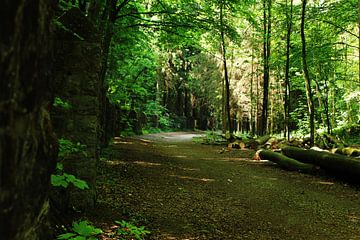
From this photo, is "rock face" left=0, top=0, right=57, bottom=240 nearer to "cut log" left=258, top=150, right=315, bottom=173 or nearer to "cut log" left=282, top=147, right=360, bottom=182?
"cut log" left=282, top=147, right=360, bottom=182

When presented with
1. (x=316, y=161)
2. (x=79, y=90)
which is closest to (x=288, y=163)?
(x=316, y=161)

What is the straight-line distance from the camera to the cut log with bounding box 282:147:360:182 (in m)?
8.72

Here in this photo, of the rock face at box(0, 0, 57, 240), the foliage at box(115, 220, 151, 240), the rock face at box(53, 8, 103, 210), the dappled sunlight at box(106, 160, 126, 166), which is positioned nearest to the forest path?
the dappled sunlight at box(106, 160, 126, 166)

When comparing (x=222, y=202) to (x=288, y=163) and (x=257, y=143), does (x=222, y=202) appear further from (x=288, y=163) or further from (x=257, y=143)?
(x=257, y=143)

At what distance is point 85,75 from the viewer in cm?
526

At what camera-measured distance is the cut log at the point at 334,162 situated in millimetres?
8719

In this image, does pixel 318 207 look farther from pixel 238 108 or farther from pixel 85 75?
pixel 238 108

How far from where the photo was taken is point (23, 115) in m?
1.37

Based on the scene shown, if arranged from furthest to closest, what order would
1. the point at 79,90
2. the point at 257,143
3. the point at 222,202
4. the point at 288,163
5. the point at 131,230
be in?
the point at 257,143, the point at 288,163, the point at 222,202, the point at 79,90, the point at 131,230

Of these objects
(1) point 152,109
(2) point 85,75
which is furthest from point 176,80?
(2) point 85,75

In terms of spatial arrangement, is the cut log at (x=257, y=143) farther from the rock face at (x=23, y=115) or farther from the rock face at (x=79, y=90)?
the rock face at (x=23, y=115)

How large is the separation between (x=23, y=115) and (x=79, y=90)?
402 cm

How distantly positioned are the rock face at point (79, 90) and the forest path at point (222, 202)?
776 mm

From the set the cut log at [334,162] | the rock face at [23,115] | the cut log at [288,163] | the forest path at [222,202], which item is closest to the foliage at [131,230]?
the forest path at [222,202]
